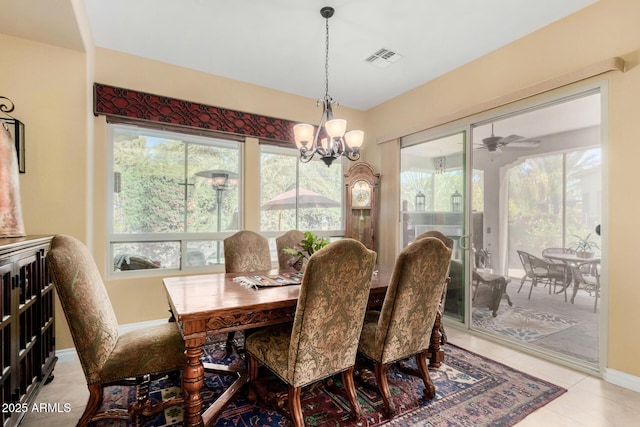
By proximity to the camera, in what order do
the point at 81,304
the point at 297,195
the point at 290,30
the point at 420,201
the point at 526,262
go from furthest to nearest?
1. the point at 297,195
2. the point at 420,201
3. the point at 526,262
4. the point at 290,30
5. the point at 81,304

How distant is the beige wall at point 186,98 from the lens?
2254 millimetres

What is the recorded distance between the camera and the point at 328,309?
158 centimetres

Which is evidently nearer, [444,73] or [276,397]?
[276,397]

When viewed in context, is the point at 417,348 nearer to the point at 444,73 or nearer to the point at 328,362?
the point at 328,362

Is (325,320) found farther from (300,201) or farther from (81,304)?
(300,201)

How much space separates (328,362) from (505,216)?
8.29ft

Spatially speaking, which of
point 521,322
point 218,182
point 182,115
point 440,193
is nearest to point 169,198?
point 218,182

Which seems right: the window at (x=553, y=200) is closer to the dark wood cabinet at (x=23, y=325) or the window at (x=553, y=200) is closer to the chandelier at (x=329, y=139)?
the chandelier at (x=329, y=139)

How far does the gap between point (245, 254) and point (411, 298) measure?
171 cm

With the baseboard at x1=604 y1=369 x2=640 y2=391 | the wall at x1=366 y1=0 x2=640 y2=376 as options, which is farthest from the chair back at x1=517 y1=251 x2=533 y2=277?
the baseboard at x1=604 y1=369 x2=640 y2=391

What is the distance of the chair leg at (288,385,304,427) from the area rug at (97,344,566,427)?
0.25 m

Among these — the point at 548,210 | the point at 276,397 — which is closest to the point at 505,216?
the point at 548,210

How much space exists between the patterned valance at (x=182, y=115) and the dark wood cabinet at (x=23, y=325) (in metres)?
1.54

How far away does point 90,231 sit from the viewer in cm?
289
